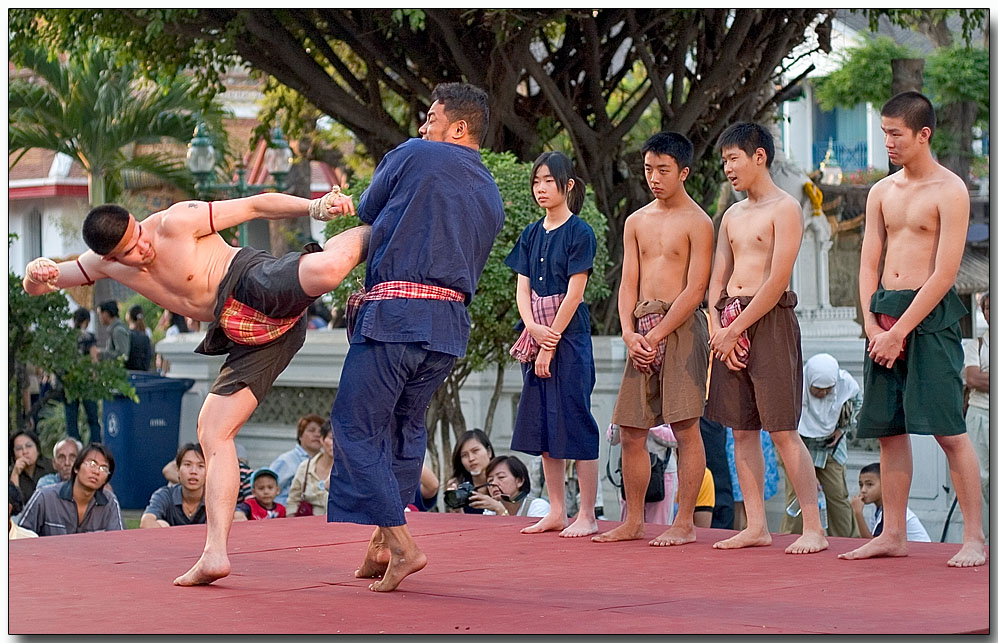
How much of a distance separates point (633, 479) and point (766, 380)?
2.76 feet

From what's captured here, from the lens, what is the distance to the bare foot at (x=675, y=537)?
233 inches

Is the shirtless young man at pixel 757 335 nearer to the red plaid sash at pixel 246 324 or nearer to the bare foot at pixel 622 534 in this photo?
the bare foot at pixel 622 534

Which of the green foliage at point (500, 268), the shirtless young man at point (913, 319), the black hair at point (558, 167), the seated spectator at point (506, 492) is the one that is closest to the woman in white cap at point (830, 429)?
the seated spectator at point (506, 492)

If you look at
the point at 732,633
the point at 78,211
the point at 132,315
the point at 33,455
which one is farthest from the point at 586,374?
the point at 78,211

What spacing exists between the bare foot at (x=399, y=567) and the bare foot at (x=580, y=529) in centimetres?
161

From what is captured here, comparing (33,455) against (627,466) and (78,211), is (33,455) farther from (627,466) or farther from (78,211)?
(78,211)

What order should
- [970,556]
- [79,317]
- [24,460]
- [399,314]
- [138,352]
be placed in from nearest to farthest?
[399,314] < [970,556] < [24,460] < [79,317] < [138,352]

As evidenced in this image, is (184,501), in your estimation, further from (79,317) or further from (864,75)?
(864,75)

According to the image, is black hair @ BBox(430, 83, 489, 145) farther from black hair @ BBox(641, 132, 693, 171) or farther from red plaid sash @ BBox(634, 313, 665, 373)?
red plaid sash @ BBox(634, 313, 665, 373)

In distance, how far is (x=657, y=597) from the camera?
4629 mm

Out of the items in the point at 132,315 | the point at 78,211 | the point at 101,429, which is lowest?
the point at 101,429

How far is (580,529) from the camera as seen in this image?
6.28 m

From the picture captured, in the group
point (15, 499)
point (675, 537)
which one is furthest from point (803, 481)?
point (15, 499)

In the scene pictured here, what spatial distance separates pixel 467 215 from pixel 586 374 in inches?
69.2
